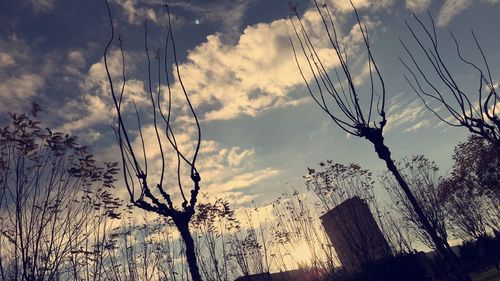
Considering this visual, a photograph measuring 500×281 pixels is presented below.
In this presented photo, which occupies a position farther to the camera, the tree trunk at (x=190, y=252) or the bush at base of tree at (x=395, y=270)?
the bush at base of tree at (x=395, y=270)

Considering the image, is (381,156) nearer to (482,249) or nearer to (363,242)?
(363,242)

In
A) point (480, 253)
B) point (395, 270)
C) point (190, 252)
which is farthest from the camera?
point (480, 253)

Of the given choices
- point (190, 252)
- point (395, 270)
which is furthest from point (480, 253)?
point (190, 252)

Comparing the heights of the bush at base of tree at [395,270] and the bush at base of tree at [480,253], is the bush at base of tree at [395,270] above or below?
above

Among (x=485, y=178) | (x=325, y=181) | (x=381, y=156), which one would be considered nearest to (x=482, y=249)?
(x=485, y=178)

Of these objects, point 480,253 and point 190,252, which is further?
point 480,253

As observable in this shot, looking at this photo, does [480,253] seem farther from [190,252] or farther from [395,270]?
[190,252]

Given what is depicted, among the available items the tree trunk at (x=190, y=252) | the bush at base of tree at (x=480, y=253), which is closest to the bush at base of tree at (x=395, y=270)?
Answer: the tree trunk at (x=190, y=252)

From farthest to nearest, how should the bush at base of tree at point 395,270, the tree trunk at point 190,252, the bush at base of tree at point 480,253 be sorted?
the bush at base of tree at point 480,253 → the bush at base of tree at point 395,270 → the tree trunk at point 190,252

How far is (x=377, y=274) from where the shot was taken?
12.3 meters

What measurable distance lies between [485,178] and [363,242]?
10484 mm

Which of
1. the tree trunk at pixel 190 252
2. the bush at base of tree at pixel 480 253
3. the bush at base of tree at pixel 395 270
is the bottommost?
the bush at base of tree at pixel 480 253

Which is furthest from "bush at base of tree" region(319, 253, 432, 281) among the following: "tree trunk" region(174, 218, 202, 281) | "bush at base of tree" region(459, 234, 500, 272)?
"bush at base of tree" region(459, 234, 500, 272)

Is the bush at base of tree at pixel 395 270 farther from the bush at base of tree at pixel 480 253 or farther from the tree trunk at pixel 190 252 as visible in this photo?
the bush at base of tree at pixel 480 253
